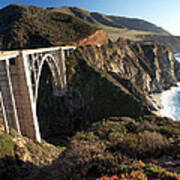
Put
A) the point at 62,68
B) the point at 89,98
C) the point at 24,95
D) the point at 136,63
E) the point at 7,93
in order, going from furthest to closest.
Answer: the point at 136,63
the point at 62,68
the point at 89,98
the point at 24,95
the point at 7,93

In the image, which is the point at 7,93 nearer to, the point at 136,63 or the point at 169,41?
the point at 136,63

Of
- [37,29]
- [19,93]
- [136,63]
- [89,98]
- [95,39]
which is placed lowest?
[89,98]

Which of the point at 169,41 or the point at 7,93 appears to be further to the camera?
the point at 169,41

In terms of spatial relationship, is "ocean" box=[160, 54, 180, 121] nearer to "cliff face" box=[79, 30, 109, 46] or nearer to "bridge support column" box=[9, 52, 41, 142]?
→ "cliff face" box=[79, 30, 109, 46]

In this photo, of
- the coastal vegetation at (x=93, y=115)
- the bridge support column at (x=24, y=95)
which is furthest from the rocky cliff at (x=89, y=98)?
the bridge support column at (x=24, y=95)

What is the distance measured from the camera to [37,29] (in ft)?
185

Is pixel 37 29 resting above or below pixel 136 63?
above

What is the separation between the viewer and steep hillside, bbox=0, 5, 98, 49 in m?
52.2

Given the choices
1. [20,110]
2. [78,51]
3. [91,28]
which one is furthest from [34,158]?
[91,28]

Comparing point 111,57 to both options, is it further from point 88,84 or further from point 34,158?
point 34,158

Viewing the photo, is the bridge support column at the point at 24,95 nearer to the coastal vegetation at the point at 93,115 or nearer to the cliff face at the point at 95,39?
the coastal vegetation at the point at 93,115

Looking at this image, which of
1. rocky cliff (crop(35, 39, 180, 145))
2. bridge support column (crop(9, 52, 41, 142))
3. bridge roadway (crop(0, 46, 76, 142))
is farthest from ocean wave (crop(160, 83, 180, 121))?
bridge roadway (crop(0, 46, 76, 142))

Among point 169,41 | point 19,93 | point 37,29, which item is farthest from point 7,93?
point 169,41

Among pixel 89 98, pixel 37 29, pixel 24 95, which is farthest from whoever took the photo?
pixel 37 29
